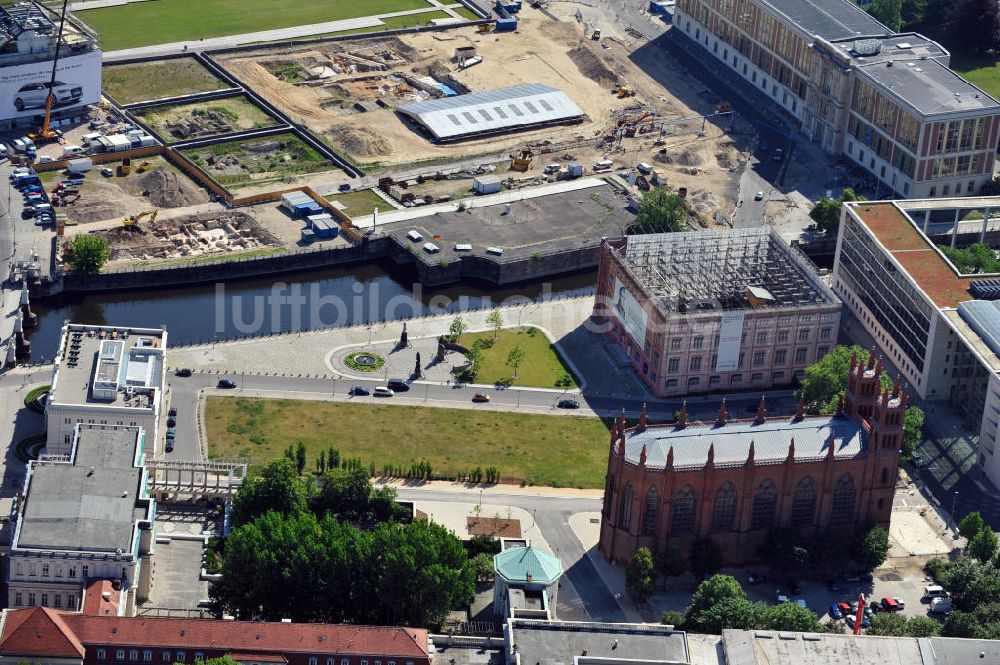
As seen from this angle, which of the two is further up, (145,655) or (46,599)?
(145,655)

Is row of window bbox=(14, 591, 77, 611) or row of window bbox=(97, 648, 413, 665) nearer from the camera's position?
row of window bbox=(97, 648, 413, 665)

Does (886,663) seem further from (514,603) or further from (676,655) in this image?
(514,603)

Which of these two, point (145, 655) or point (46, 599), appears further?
point (46, 599)

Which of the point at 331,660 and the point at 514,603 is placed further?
the point at 514,603

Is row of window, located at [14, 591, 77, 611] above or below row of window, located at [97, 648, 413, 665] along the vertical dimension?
below

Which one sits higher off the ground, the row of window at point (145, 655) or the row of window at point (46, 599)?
the row of window at point (145, 655)

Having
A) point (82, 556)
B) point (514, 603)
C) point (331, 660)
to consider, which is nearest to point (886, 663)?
point (514, 603)

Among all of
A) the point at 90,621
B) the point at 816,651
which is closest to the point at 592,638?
the point at 816,651

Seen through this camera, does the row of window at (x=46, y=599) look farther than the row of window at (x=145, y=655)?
Yes

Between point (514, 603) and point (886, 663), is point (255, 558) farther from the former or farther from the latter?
point (886, 663)
